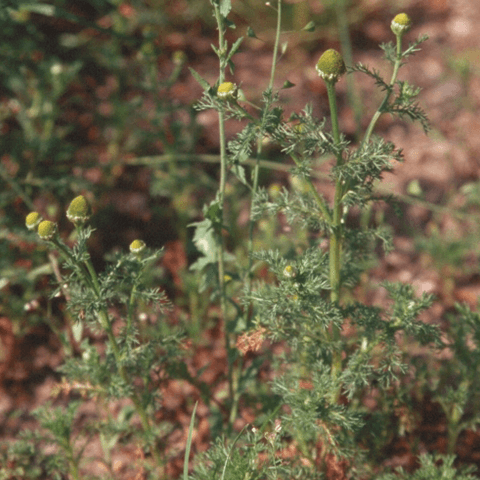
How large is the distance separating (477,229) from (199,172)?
136 cm

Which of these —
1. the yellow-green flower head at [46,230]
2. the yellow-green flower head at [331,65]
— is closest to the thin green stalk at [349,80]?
the yellow-green flower head at [331,65]

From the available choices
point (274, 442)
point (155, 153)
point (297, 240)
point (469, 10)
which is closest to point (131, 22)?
point (155, 153)

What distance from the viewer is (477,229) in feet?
8.98

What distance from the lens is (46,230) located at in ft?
4.54

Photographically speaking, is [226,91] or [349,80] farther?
[349,80]

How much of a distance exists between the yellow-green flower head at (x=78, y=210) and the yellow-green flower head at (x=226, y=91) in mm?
439

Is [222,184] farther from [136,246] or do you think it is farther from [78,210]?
[78,210]

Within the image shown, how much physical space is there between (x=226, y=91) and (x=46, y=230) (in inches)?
21.4

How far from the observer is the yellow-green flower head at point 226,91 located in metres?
1.31

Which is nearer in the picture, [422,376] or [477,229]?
[422,376]

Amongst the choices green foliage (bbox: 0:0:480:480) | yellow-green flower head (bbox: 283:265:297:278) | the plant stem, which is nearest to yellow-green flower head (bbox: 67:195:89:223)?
green foliage (bbox: 0:0:480:480)

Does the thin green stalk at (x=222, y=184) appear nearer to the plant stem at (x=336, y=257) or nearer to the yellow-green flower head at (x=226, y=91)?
the yellow-green flower head at (x=226, y=91)

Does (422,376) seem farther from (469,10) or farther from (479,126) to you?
(469,10)

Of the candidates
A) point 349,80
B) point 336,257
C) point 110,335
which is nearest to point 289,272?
point 336,257
